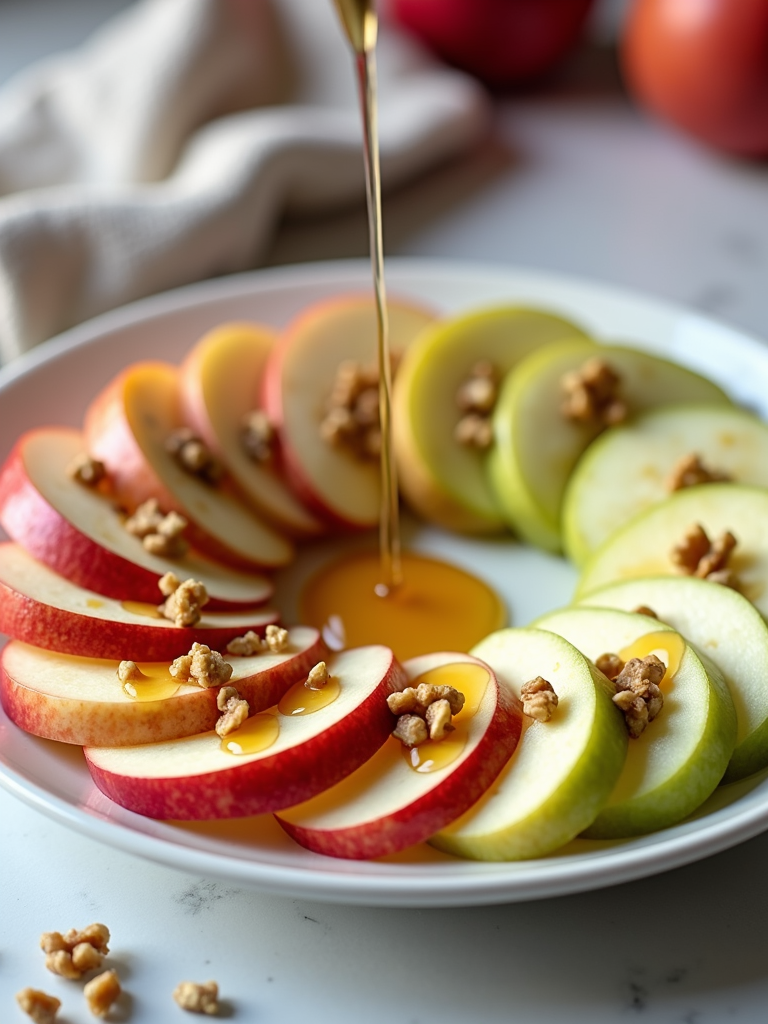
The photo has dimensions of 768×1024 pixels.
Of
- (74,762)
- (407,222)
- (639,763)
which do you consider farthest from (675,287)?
(74,762)

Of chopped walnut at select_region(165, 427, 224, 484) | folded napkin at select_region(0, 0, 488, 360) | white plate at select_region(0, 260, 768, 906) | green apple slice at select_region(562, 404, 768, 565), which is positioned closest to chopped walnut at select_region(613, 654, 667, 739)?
white plate at select_region(0, 260, 768, 906)

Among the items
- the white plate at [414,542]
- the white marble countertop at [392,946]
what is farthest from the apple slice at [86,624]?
the white marble countertop at [392,946]

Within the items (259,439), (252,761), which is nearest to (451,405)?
(259,439)

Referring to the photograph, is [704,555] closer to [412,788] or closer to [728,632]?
[728,632]

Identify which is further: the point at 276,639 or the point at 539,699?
the point at 276,639

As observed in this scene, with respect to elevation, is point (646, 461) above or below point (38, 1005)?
above

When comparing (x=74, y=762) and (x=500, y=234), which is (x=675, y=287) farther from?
(x=74, y=762)

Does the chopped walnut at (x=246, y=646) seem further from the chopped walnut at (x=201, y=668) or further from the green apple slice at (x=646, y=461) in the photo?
the green apple slice at (x=646, y=461)
